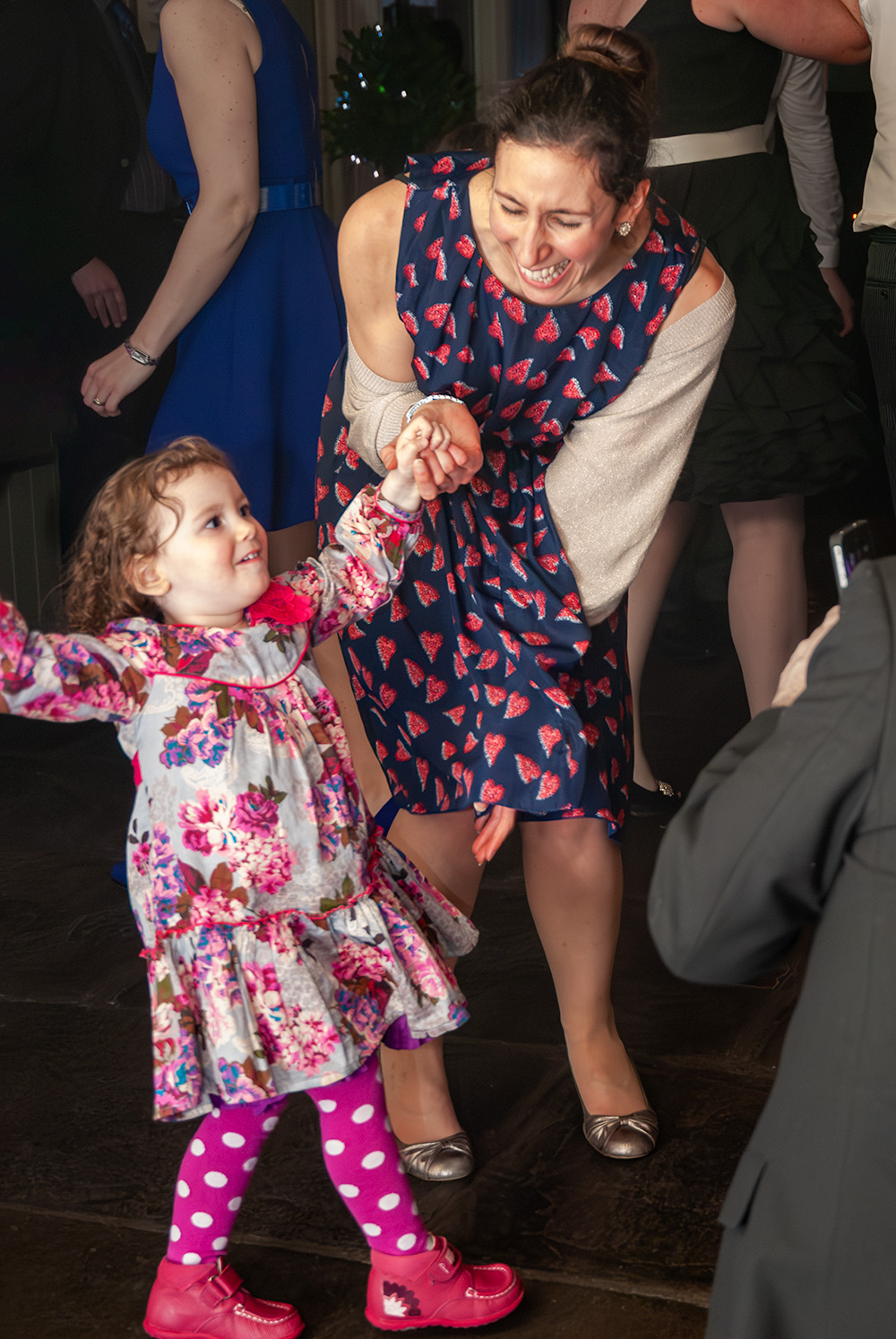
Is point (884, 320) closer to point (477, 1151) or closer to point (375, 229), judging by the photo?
point (375, 229)

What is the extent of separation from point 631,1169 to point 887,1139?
92 centimetres

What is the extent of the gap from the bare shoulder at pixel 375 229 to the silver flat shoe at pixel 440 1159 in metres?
1.10

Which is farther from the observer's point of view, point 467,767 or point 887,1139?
point 467,767

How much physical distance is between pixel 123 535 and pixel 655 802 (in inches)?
66.9

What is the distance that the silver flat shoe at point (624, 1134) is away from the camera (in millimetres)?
1784

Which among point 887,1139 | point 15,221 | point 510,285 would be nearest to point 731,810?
point 887,1139

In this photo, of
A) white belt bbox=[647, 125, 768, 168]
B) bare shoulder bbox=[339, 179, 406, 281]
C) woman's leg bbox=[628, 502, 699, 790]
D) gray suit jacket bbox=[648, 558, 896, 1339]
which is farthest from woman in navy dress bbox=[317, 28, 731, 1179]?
woman's leg bbox=[628, 502, 699, 790]

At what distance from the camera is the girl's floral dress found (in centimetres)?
138

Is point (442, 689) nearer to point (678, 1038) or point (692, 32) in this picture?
point (678, 1038)

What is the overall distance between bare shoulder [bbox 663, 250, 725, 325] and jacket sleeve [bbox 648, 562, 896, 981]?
2.74 ft

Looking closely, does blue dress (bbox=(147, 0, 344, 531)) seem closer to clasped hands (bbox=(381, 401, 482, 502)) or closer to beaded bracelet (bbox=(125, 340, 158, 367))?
beaded bracelet (bbox=(125, 340, 158, 367))

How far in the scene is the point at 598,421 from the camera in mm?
1740

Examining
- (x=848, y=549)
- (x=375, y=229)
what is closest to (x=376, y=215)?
(x=375, y=229)

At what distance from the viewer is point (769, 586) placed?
2.64 m
